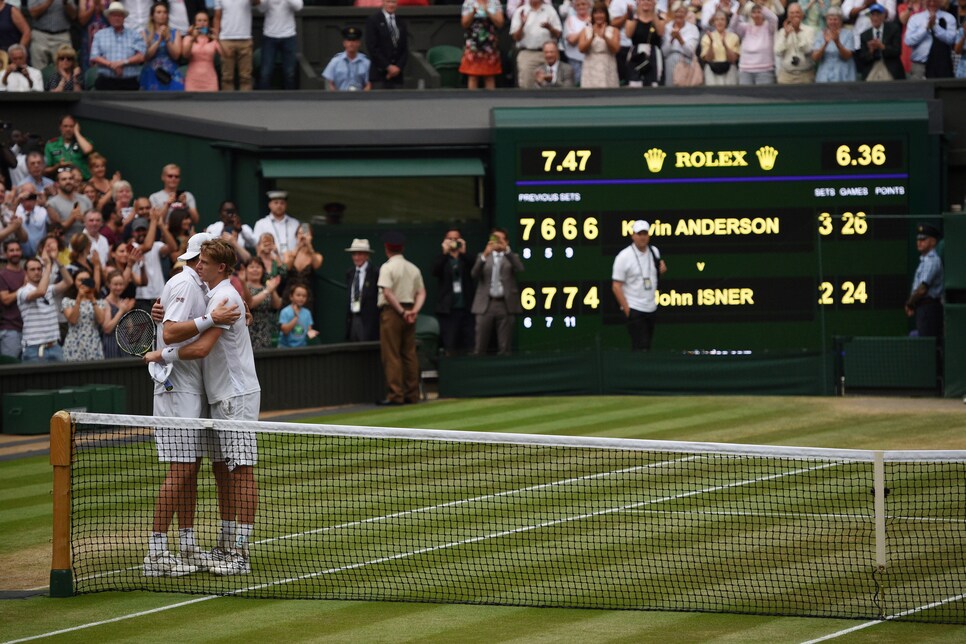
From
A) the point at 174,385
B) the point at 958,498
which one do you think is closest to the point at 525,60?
the point at 958,498

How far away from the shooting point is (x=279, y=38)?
23.8 metres

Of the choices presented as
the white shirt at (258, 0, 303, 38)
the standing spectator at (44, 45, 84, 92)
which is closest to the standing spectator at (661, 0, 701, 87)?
the white shirt at (258, 0, 303, 38)

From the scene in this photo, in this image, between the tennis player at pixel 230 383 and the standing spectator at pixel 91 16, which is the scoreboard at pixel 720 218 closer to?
the standing spectator at pixel 91 16

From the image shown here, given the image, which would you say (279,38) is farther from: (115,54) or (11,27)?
(11,27)

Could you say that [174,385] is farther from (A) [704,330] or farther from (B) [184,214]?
(A) [704,330]

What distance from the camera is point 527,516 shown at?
40.0ft

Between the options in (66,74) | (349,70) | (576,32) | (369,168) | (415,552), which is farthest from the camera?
(349,70)

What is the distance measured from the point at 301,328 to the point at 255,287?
2.54 feet

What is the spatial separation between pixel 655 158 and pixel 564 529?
34.9 feet

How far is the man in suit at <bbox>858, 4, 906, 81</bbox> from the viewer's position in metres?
23.5

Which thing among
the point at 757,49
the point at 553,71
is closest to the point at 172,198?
the point at 553,71

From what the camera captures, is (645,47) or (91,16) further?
(645,47)

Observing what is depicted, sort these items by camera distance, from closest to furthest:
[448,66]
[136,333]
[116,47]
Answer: [136,333], [116,47], [448,66]

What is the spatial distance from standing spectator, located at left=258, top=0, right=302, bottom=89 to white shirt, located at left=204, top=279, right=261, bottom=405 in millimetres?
13732
